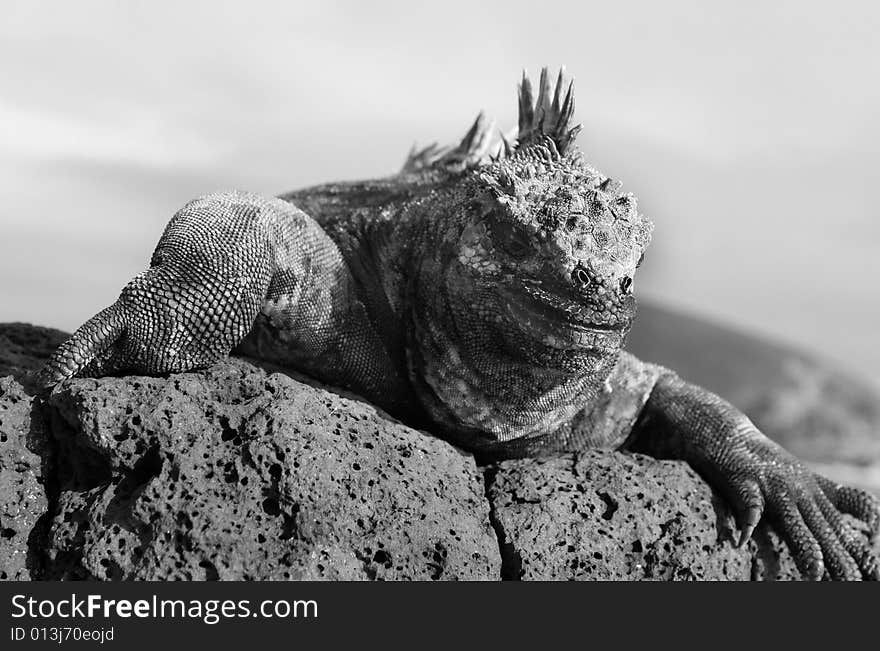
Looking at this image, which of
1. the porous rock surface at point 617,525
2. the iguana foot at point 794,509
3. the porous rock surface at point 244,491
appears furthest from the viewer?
the iguana foot at point 794,509

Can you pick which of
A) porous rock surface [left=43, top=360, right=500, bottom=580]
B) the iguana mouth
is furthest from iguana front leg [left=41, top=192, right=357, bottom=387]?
the iguana mouth

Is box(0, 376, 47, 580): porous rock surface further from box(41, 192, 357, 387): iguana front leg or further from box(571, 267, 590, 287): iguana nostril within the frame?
box(571, 267, 590, 287): iguana nostril

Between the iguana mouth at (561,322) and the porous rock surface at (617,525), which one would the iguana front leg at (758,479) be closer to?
the porous rock surface at (617,525)

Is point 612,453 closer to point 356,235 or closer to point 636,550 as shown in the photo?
point 636,550

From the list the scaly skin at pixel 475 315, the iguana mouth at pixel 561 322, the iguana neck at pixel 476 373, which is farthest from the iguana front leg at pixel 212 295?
the iguana mouth at pixel 561 322

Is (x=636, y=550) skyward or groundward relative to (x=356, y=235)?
groundward

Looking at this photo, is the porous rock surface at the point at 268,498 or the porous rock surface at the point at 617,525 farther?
the porous rock surface at the point at 617,525

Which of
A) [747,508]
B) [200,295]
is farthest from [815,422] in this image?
[200,295]

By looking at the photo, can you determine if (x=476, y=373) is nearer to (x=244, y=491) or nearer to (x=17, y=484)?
(x=244, y=491)
